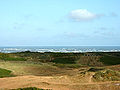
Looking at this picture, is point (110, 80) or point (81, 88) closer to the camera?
point (81, 88)

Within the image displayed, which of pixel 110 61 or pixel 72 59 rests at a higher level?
pixel 72 59

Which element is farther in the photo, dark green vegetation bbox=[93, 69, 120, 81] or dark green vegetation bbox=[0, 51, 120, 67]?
dark green vegetation bbox=[0, 51, 120, 67]

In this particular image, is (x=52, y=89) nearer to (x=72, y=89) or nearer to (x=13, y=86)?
(x=72, y=89)

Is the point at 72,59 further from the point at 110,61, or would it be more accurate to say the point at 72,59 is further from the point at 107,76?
the point at 107,76

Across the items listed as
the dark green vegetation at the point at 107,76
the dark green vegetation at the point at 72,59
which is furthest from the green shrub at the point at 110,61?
the dark green vegetation at the point at 107,76

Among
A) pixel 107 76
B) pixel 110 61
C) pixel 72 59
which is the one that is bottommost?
pixel 110 61

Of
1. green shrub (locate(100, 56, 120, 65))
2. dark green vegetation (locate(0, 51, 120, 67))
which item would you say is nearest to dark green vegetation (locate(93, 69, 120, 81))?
dark green vegetation (locate(0, 51, 120, 67))

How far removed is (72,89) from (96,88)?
220 centimetres

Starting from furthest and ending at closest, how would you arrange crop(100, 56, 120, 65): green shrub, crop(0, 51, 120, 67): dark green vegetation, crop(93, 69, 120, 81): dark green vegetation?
crop(0, 51, 120, 67): dark green vegetation → crop(100, 56, 120, 65): green shrub → crop(93, 69, 120, 81): dark green vegetation

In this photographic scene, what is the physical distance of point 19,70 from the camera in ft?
92.6

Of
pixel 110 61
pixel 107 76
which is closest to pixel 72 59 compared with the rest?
pixel 110 61

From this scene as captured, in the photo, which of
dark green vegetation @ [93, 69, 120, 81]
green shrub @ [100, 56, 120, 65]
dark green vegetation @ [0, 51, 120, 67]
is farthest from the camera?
dark green vegetation @ [0, 51, 120, 67]

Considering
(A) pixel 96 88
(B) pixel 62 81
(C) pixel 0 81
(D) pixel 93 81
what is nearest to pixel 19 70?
(C) pixel 0 81

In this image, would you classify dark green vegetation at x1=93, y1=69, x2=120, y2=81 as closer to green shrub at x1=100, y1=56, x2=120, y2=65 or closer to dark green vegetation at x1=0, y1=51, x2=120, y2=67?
dark green vegetation at x1=0, y1=51, x2=120, y2=67
